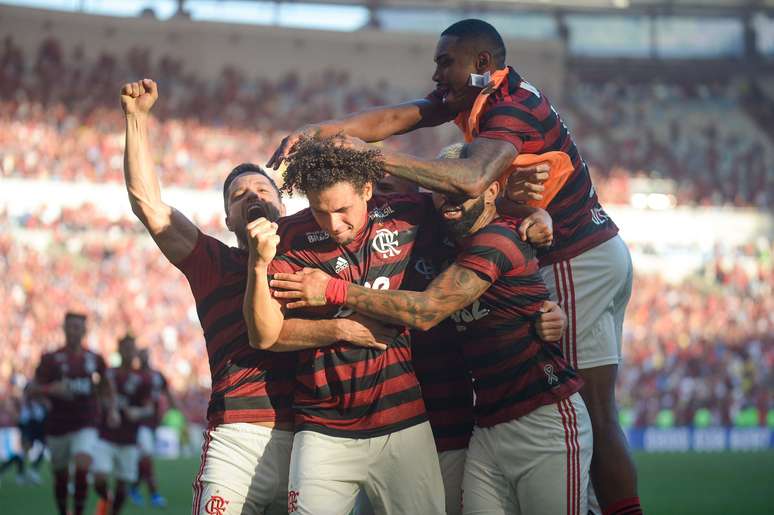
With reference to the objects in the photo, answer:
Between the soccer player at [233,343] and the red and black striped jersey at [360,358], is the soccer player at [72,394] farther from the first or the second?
the red and black striped jersey at [360,358]

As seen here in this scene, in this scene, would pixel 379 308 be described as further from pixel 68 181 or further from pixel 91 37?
pixel 91 37

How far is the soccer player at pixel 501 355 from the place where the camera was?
496 centimetres

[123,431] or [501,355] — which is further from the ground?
[501,355]

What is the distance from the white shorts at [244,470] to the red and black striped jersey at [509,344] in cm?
104

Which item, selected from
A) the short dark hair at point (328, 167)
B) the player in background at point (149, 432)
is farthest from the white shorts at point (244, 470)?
the player in background at point (149, 432)

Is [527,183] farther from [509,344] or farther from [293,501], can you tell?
[293,501]

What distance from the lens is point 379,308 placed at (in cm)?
494

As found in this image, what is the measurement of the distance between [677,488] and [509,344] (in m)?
13.2

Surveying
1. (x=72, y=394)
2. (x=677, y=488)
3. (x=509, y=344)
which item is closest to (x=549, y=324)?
(x=509, y=344)

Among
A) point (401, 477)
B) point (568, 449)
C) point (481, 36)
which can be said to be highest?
point (481, 36)

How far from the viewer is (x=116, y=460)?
14.3 metres

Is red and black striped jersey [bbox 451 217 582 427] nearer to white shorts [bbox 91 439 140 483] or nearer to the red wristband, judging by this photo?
the red wristband

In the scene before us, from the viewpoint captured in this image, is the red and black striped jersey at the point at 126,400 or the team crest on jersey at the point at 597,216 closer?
the team crest on jersey at the point at 597,216

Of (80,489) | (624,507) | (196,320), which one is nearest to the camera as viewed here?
(624,507)
